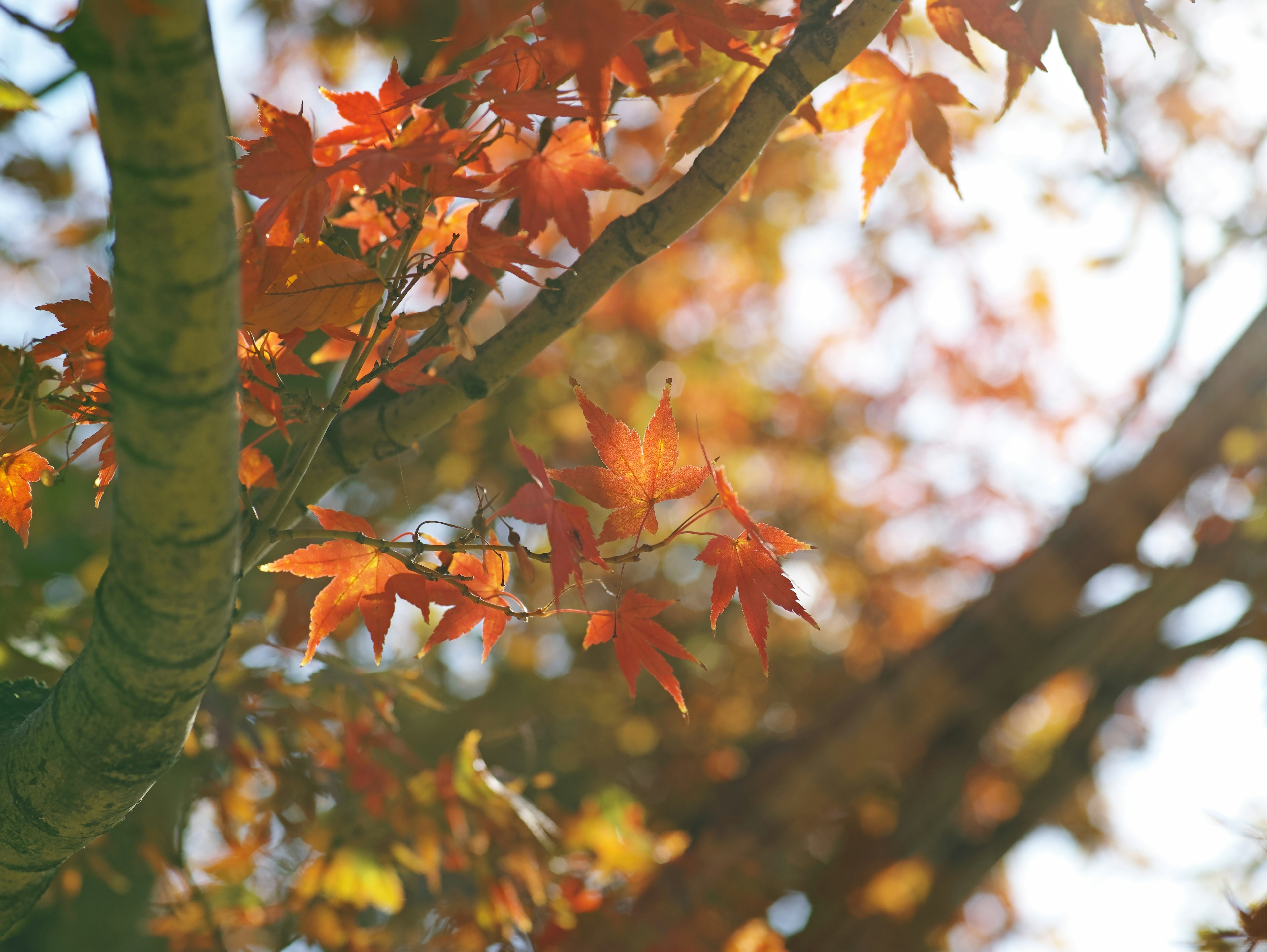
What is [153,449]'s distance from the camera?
481mm

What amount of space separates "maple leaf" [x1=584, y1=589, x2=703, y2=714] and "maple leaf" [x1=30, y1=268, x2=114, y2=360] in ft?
1.73

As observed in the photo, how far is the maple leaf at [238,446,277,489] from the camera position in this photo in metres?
0.84

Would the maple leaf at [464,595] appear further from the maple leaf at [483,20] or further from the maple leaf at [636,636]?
the maple leaf at [483,20]

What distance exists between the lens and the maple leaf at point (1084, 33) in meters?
0.73

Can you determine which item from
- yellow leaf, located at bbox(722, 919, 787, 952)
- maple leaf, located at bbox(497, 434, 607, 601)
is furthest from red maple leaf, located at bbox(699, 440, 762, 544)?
yellow leaf, located at bbox(722, 919, 787, 952)

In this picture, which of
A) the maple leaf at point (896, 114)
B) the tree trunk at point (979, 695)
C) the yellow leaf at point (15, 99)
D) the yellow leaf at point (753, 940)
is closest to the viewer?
the yellow leaf at point (15, 99)

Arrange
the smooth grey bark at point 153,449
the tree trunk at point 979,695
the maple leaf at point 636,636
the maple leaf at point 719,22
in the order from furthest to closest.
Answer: the tree trunk at point 979,695, the maple leaf at point 636,636, the maple leaf at point 719,22, the smooth grey bark at point 153,449

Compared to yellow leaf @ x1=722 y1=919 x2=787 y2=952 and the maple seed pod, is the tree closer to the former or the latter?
the maple seed pod

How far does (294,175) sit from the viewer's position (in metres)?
0.65

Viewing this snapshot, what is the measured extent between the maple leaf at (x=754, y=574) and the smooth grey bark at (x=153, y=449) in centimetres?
44

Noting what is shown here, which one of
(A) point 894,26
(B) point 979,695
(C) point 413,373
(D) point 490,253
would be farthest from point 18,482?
(B) point 979,695

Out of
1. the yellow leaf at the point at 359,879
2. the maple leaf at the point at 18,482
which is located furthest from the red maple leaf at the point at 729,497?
the yellow leaf at the point at 359,879

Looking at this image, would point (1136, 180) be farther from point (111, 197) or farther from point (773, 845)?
point (111, 197)

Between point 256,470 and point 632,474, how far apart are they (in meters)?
0.44
